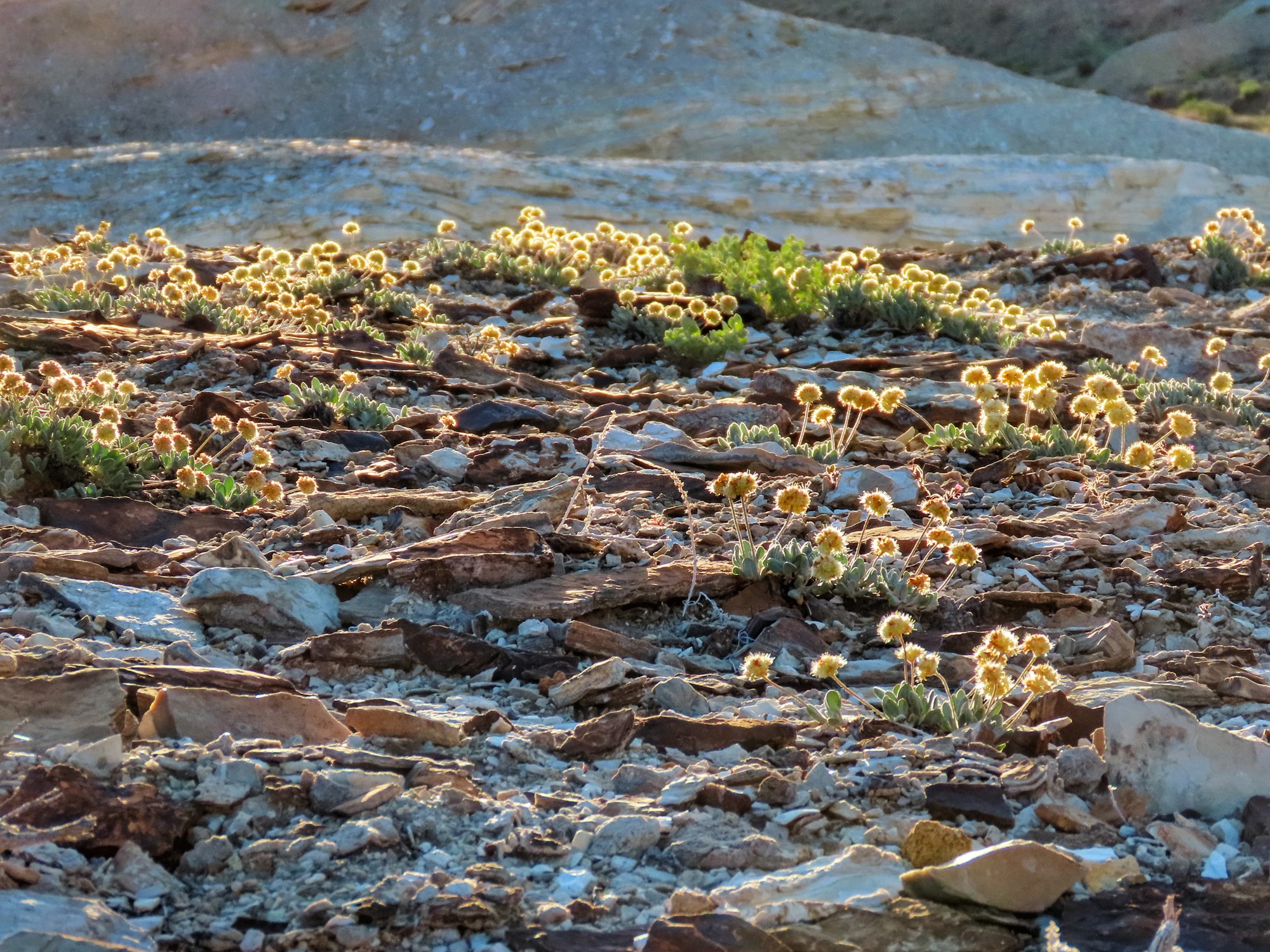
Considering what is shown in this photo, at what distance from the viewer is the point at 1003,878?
2176mm

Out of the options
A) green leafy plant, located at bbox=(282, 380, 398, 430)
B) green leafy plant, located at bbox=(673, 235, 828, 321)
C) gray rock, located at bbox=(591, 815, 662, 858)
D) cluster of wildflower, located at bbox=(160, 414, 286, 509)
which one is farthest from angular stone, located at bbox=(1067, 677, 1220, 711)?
green leafy plant, located at bbox=(673, 235, 828, 321)

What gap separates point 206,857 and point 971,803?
1.36 m

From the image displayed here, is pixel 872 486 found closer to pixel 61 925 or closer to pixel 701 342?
pixel 701 342

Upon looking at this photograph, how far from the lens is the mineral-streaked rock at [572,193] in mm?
17312

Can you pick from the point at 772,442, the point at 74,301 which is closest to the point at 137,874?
the point at 772,442

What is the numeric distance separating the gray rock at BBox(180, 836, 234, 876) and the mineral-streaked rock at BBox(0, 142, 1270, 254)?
1463 cm

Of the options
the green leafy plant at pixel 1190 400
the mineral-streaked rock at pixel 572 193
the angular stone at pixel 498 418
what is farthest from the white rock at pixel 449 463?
the mineral-streaked rock at pixel 572 193

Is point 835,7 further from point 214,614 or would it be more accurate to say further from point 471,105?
point 214,614

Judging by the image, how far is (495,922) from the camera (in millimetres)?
2115

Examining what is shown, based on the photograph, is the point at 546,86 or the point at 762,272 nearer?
the point at 762,272

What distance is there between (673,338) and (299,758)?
556 centimetres

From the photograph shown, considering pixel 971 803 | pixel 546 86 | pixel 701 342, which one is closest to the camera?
pixel 971 803

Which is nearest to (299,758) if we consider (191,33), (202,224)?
(202,224)

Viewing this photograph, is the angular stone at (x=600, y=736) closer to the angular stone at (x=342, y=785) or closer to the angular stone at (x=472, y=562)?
the angular stone at (x=342, y=785)
